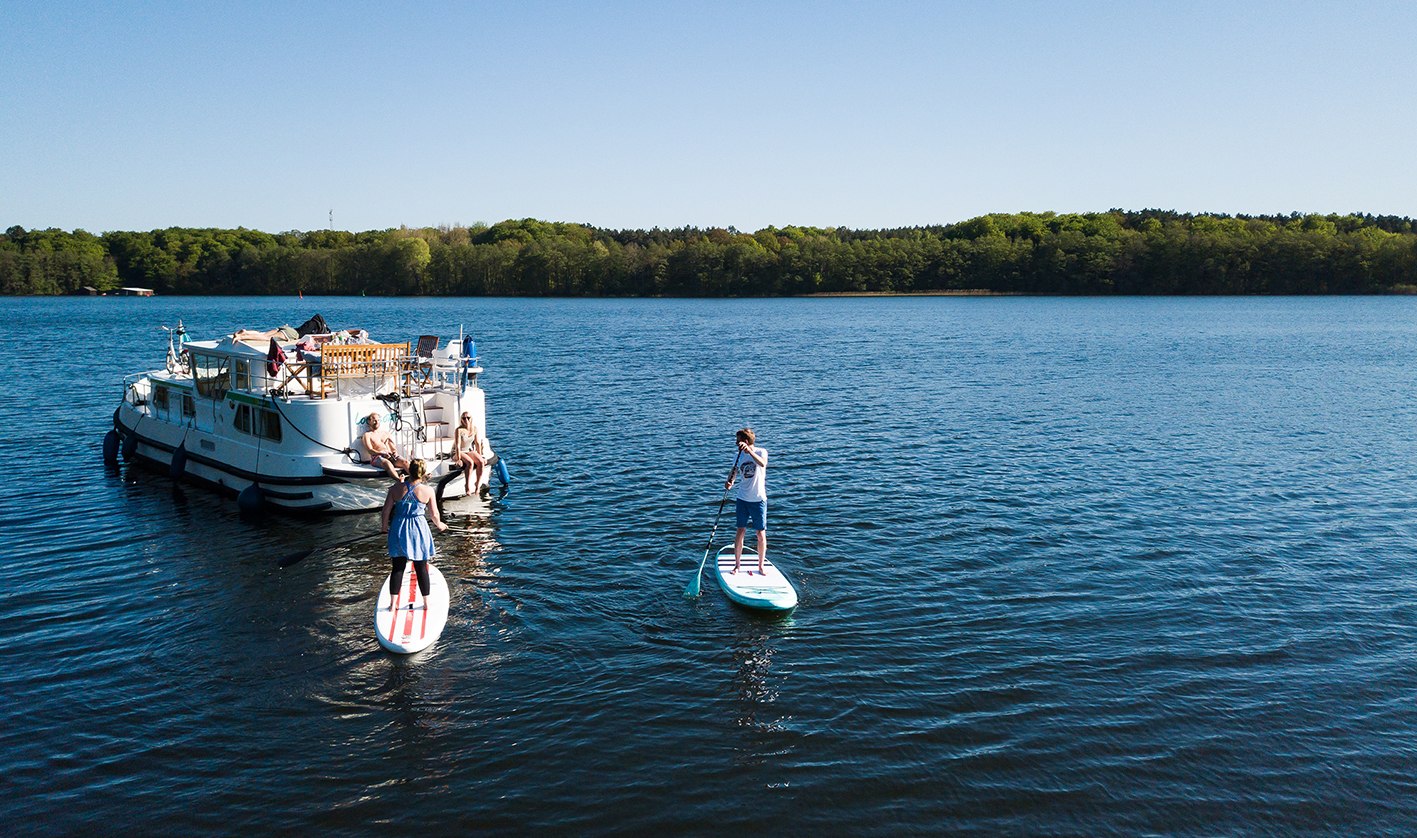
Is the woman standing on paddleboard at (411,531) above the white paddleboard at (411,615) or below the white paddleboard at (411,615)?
above

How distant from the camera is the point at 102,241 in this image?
621 feet

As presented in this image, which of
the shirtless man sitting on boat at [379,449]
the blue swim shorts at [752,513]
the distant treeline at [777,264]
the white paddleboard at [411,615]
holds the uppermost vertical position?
the distant treeline at [777,264]

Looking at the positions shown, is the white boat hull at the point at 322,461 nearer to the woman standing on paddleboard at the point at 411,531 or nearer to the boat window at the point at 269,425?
the boat window at the point at 269,425

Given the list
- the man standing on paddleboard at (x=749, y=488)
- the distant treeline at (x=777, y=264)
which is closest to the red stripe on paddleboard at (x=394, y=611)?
the man standing on paddleboard at (x=749, y=488)

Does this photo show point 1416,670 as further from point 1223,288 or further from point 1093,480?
point 1223,288

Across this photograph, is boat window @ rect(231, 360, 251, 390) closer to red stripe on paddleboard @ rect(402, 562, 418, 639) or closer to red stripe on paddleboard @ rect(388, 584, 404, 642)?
red stripe on paddleboard @ rect(402, 562, 418, 639)

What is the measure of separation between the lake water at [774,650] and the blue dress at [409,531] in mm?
1513

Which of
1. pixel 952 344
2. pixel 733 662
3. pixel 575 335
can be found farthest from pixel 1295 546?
pixel 575 335

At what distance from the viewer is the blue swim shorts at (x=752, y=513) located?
1711cm

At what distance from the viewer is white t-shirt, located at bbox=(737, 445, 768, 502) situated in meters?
16.7

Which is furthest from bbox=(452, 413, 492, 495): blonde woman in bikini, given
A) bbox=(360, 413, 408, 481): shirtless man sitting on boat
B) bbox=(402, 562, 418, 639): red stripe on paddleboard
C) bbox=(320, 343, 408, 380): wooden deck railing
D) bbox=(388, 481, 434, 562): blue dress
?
bbox=(388, 481, 434, 562): blue dress

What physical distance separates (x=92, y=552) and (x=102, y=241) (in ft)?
665

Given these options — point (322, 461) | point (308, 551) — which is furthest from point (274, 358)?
point (308, 551)

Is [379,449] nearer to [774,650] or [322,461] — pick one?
[322,461]
